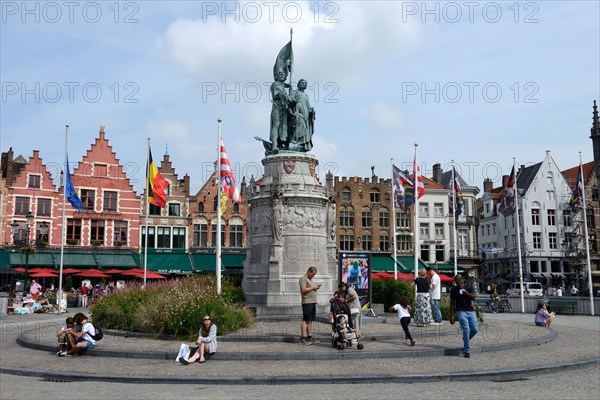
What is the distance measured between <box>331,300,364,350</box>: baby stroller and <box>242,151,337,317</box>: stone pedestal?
5.73 m

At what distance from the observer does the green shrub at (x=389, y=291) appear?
21.7 metres

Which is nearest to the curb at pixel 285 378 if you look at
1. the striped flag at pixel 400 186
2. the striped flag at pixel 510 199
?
the striped flag at pixel 400 186

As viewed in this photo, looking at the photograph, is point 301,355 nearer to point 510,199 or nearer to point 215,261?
point 510,199

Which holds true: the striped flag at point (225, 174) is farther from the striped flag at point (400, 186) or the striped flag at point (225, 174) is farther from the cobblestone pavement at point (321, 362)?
the striped flag at point (400, 186)

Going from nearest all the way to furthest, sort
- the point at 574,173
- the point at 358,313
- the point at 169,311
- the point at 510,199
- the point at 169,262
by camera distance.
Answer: the point at 358,313 < the point at 169,311 < the point at 510,199 < the point at 169,262 < the point at 574,173

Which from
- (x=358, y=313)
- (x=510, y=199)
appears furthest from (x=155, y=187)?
(x=510, y=199)

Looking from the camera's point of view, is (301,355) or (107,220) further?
(107,220)

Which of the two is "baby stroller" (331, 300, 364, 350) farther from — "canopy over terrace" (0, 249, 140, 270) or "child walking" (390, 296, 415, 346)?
"canopy over terrace" (0, 249, 140, 270)

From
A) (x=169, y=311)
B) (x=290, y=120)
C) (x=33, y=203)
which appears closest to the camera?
(x=169, y=311)

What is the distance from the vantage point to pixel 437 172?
218ft

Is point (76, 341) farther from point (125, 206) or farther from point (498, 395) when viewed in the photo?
point (125, 206)

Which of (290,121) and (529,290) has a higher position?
(290,121)

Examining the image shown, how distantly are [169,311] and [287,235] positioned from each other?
6.22 meters

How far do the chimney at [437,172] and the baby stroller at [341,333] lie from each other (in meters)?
54.4
